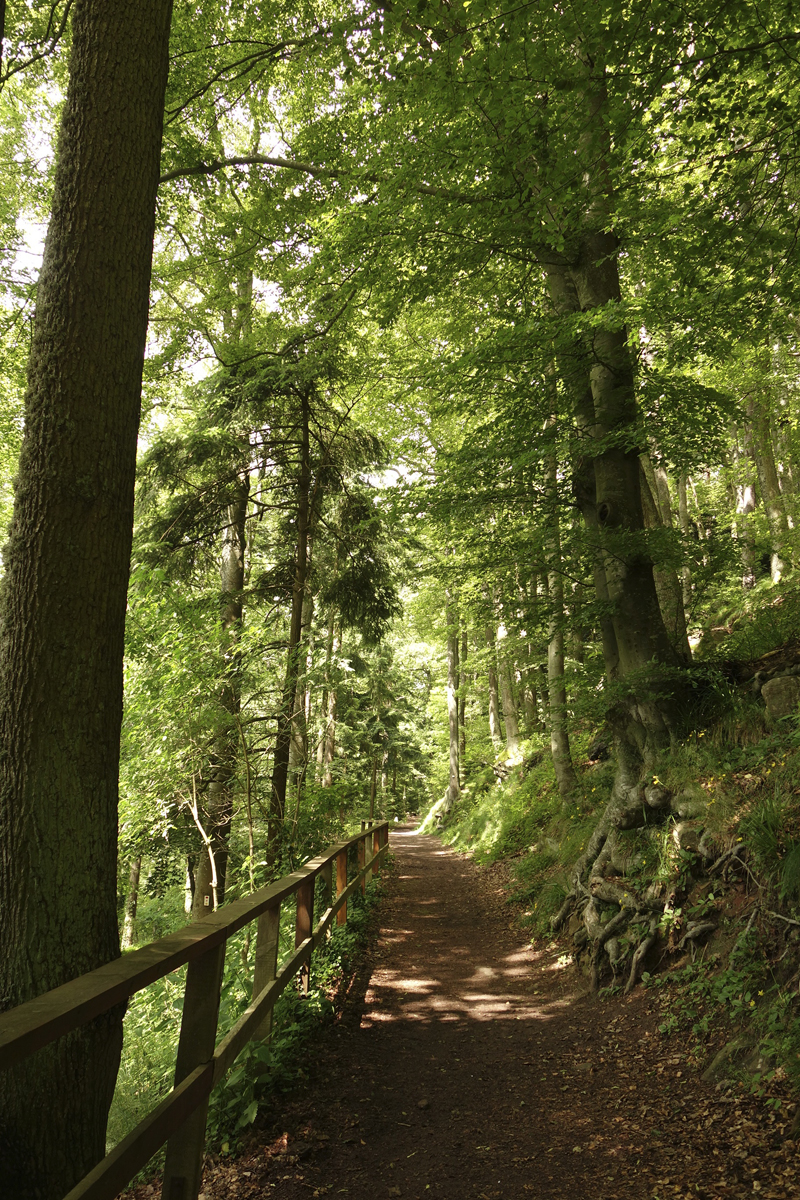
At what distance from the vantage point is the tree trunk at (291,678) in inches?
343

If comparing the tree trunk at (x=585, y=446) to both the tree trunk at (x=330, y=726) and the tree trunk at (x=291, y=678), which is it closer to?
the tree trunk at (x=291, y=678)

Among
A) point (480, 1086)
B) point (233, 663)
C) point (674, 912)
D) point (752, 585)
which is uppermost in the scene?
point (752, 585)

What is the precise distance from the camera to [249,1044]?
3.88 metres

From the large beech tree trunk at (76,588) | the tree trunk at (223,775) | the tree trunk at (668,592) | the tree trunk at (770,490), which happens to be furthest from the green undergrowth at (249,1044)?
the tree trunk at (770,490)

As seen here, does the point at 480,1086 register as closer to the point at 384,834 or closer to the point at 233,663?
the point at 233,663

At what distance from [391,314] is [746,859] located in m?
6.93

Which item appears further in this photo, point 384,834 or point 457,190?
point 384,834

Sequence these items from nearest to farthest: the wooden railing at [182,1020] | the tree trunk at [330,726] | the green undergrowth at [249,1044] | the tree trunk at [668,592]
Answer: the wooden railing at [182,1020] < the green undergrowth at [249,1044] < the tree trunk at [668,592] < the tree trunk at [330,726]

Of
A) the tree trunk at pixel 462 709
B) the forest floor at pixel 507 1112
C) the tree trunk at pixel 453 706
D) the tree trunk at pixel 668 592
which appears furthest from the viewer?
the tree trunk at pixel 462 709

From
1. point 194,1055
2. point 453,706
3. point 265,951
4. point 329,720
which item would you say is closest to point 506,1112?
point 265,951

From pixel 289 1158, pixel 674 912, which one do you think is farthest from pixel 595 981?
pixel 289 1158

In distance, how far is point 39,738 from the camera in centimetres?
256

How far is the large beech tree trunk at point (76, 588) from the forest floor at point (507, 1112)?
1.21 meters

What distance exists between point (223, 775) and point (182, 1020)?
586 cm
